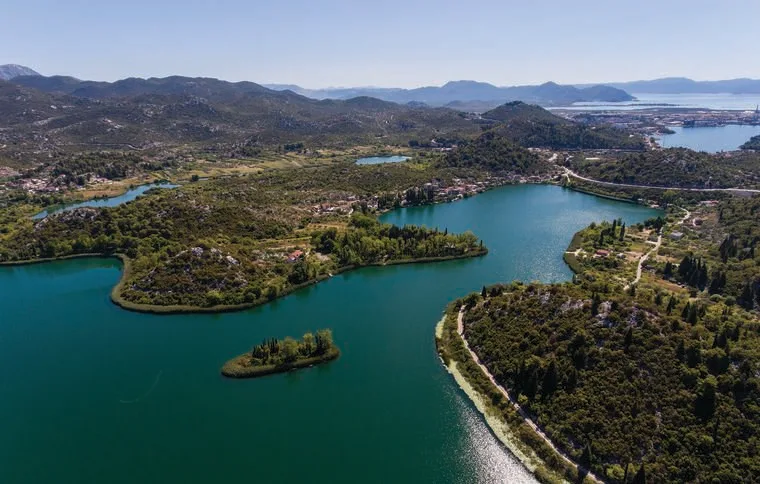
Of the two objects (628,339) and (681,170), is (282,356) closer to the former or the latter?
(628,339)

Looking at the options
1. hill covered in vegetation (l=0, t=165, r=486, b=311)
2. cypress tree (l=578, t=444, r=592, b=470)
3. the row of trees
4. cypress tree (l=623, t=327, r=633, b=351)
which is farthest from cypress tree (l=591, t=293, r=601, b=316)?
hill covered in vegetation (l=0, t=165, r=486, b=311)

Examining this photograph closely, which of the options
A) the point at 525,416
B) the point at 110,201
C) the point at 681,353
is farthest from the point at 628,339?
the point at 110,201

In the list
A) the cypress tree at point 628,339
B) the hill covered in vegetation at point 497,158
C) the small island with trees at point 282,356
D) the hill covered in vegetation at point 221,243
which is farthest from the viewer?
the hill covered in vegetation at point 497,158

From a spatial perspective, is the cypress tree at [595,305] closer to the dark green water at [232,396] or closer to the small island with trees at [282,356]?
the dark green water at [232,396]

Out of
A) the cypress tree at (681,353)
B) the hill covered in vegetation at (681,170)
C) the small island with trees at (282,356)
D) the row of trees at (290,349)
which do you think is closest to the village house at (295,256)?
the row of trees at (290,349)

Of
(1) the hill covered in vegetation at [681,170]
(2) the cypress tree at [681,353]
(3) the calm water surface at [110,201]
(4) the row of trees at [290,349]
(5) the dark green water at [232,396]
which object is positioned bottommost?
(5) the dark green water at [232,396]
